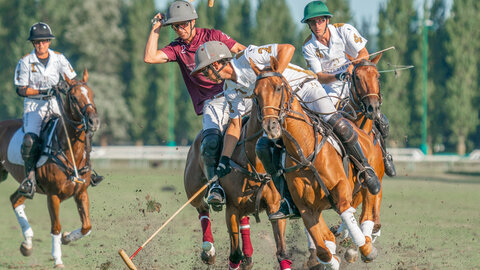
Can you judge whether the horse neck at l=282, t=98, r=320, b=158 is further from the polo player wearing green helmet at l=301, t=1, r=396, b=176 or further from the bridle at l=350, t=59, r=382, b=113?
the polo player wearing green helmet at l=301, t=1, r=396, b=176

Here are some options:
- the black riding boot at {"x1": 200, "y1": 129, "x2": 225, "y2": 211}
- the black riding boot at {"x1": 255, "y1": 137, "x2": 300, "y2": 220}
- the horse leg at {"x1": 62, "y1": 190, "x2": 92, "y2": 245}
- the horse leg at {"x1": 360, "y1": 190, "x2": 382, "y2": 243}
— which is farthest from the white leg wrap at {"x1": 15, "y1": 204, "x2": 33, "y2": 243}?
the horse leg at {"x1": 360, "y1": 190, "x2": 382, "y2": 243}

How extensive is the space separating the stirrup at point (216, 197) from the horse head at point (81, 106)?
2.38 m

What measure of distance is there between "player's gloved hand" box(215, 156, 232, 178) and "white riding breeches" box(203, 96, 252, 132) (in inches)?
21.0

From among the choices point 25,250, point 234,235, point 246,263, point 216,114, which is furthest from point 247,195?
point 25,250

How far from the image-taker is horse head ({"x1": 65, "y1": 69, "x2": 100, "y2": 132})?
9.48m

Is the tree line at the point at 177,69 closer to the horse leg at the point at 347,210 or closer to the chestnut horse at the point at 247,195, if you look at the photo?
the chestnut horse at the point at 247,195

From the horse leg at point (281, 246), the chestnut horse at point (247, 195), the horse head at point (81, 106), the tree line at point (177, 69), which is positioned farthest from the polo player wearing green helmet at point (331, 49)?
the tree line at point (177, 69)

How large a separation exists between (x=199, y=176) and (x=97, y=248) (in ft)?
9.99

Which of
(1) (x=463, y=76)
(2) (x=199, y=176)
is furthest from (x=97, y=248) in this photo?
(1) (x=463, y=76)

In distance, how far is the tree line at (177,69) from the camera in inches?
1603

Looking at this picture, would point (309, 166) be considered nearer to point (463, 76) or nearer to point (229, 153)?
point (229, 153)

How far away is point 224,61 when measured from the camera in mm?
7148

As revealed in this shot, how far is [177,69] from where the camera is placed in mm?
43719

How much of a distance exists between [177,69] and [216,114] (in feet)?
118
